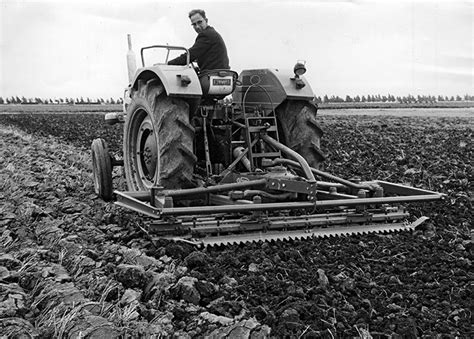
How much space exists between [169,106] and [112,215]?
3.88ft

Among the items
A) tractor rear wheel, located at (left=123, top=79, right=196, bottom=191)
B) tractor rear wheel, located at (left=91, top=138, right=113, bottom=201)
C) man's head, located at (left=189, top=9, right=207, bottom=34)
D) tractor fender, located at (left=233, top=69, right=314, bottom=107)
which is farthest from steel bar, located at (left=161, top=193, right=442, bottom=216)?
man's head, located at (left=189, top=9, right=207, bottom=34)

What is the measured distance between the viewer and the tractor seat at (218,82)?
6426 mm

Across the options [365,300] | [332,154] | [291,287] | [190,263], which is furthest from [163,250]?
[332,154]

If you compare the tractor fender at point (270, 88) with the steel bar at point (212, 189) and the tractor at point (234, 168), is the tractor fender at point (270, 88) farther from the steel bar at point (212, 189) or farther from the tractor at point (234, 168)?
the steel bar at point (212, 189)

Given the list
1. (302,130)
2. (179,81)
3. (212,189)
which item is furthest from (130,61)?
(212,189)

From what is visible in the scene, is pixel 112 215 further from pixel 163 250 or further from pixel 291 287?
pixel 291 287

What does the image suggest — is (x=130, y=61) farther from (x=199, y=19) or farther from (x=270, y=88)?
(x=270, y=88)

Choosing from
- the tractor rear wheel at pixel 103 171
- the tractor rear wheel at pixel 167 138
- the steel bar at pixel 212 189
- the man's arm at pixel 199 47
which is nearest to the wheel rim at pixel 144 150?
the tractor rear wheel at pixel 167 138

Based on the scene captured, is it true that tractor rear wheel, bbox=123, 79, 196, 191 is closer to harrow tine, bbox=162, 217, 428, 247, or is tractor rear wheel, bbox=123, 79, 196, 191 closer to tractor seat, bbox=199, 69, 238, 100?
tractor seat, bbox=199, 69, 238, 100

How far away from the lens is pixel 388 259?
5.11 m

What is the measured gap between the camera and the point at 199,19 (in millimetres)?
6957

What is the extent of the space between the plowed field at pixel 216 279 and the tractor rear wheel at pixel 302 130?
3.83ft

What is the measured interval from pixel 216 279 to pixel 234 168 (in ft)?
6.84

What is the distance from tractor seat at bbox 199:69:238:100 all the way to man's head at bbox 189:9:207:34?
71cm
